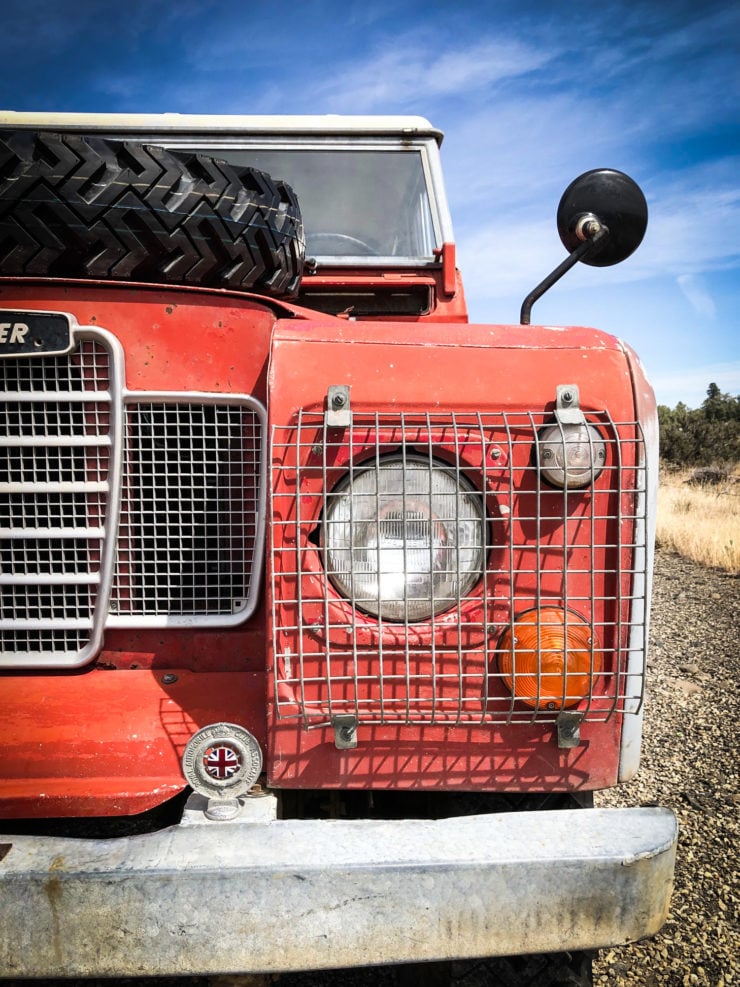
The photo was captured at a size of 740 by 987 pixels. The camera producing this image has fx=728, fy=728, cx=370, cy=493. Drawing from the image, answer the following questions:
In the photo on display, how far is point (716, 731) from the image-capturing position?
379cm

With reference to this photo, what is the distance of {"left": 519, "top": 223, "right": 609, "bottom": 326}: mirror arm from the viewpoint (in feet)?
7.15

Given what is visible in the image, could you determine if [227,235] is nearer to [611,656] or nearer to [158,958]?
[611,656]

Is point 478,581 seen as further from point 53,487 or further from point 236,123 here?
point 236,123

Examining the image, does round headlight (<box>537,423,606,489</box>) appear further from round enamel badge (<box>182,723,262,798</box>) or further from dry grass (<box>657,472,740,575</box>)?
dry grass (<box>657,472,740,575</box>)

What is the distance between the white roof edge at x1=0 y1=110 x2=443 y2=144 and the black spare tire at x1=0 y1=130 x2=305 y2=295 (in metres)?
1.67

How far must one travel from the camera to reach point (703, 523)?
973 cm

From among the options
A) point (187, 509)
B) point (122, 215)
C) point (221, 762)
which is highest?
point (122, 215)

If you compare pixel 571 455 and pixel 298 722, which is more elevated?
pixel 571 455

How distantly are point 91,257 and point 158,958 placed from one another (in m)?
1.46

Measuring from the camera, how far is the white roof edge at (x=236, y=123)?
3.29m

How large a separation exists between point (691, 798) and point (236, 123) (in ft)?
11.7

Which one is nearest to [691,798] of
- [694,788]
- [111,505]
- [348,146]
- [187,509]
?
[694,788]

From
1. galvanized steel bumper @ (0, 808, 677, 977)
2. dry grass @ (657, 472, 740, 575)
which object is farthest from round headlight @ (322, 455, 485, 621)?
dry grass @ (657, 472, 740, 575)

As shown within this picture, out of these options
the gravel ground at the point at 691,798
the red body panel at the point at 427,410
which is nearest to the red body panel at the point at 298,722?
the red body panel at the point at 427,410
